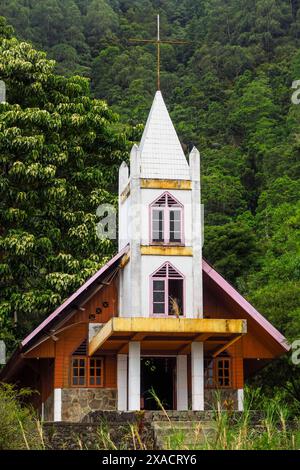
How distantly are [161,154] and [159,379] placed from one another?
20.6 feet

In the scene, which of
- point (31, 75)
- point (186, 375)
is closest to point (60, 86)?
point (31, 75)

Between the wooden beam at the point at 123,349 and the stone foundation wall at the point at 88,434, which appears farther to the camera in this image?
the wooden beam at the point at 123,349

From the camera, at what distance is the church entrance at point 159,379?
1085 inches

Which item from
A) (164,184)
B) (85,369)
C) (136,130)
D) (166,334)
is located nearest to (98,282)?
(85,369)

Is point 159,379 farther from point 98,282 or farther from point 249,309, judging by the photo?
point 249,309

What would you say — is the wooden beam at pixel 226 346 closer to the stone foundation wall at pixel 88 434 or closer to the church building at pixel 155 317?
the church building at pixel 155 317

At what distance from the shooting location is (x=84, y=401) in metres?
26.8

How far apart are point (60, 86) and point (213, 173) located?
27605 millimetres

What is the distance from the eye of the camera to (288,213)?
55.4 m

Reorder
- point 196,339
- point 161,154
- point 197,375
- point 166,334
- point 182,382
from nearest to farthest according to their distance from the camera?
1. point 166,334
2. point 196,339
3. point 197,375
4. point 182,382
5. point 161,154

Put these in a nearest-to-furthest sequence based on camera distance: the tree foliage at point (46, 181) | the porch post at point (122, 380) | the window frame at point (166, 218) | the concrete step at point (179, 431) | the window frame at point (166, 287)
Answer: the concrete step at point (179, 431) < the window frame at point (166, 287) < the window frame at point (166, 218) < the porch post at point (122, 380) < the tree foliage at point (46, 181)

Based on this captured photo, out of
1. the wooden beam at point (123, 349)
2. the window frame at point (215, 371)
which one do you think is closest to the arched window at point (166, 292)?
the wooden beam at point (123, 349)

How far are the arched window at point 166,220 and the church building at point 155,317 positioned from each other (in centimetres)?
3
